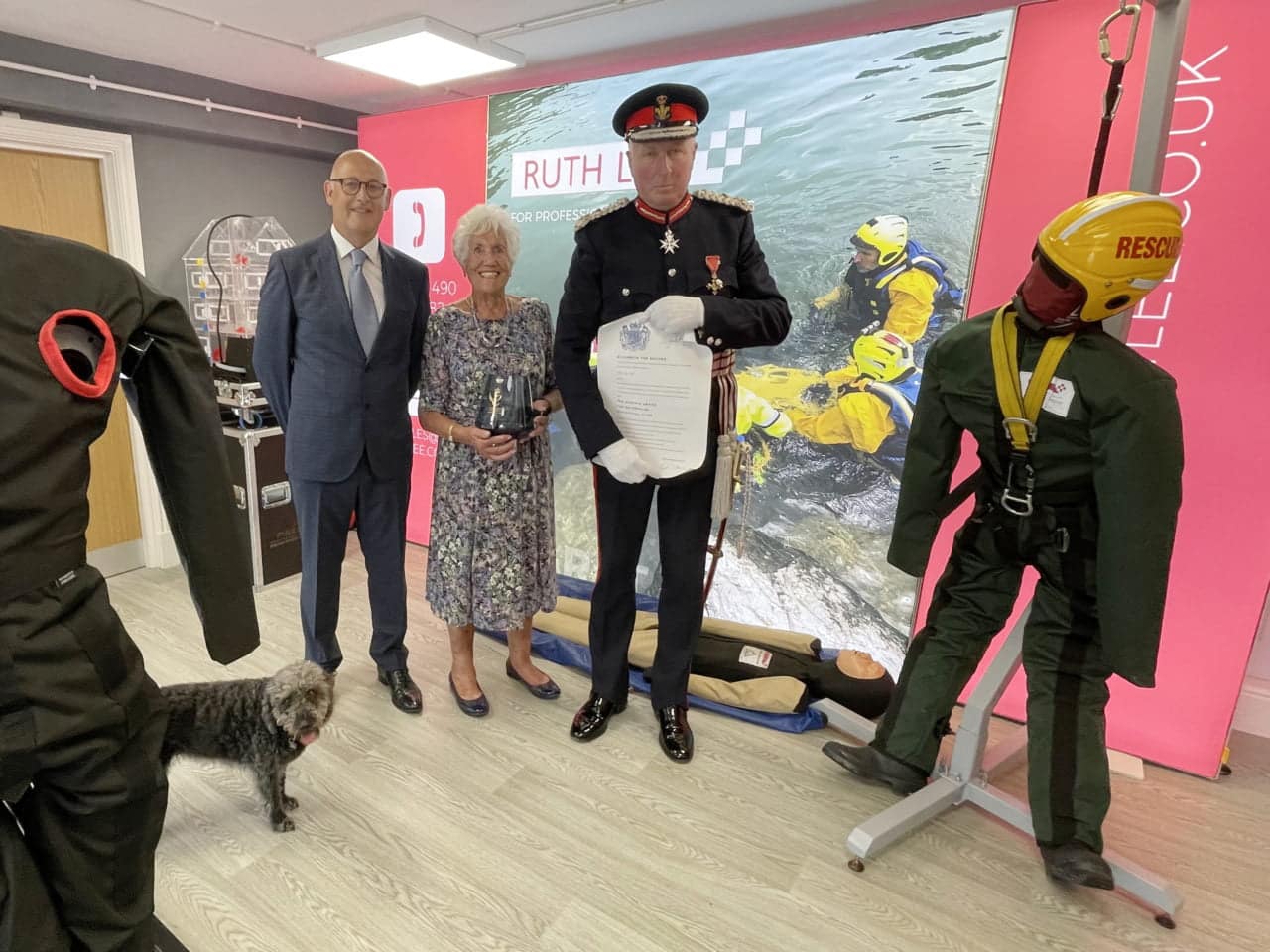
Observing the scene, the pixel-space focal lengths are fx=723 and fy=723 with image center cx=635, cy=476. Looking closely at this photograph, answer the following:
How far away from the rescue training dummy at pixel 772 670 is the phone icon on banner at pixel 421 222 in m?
2.20

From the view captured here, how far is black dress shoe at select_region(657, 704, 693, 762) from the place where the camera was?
7.09 ft

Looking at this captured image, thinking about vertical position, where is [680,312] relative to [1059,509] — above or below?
above

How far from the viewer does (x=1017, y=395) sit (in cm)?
160

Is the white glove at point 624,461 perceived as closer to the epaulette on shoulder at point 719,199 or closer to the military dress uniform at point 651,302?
the military dress uniform at point 651,302

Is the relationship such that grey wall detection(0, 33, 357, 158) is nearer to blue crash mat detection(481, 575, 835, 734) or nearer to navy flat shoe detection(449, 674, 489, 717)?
blue crash mat detection(481, 575, 835, 734)

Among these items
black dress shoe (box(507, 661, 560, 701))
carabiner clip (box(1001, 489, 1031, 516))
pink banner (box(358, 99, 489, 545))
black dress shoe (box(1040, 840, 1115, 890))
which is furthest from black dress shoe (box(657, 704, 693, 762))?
pink banner (box(358, 99, 489, 545))

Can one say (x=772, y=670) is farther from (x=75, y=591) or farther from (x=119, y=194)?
(x=119, y=194)

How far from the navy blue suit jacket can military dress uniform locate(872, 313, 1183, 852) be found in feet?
4.88

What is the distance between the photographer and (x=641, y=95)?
1.78 meters

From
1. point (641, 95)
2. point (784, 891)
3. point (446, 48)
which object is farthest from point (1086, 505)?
point (446, 48)

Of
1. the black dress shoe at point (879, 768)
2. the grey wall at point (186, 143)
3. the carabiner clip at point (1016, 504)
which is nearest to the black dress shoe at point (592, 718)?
the black dress shoe at point (879, 768)

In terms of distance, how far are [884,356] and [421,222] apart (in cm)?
238

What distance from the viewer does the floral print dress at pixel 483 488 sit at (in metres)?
2.13

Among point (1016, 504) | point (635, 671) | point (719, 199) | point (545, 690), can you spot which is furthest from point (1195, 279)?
point (545, 690)
